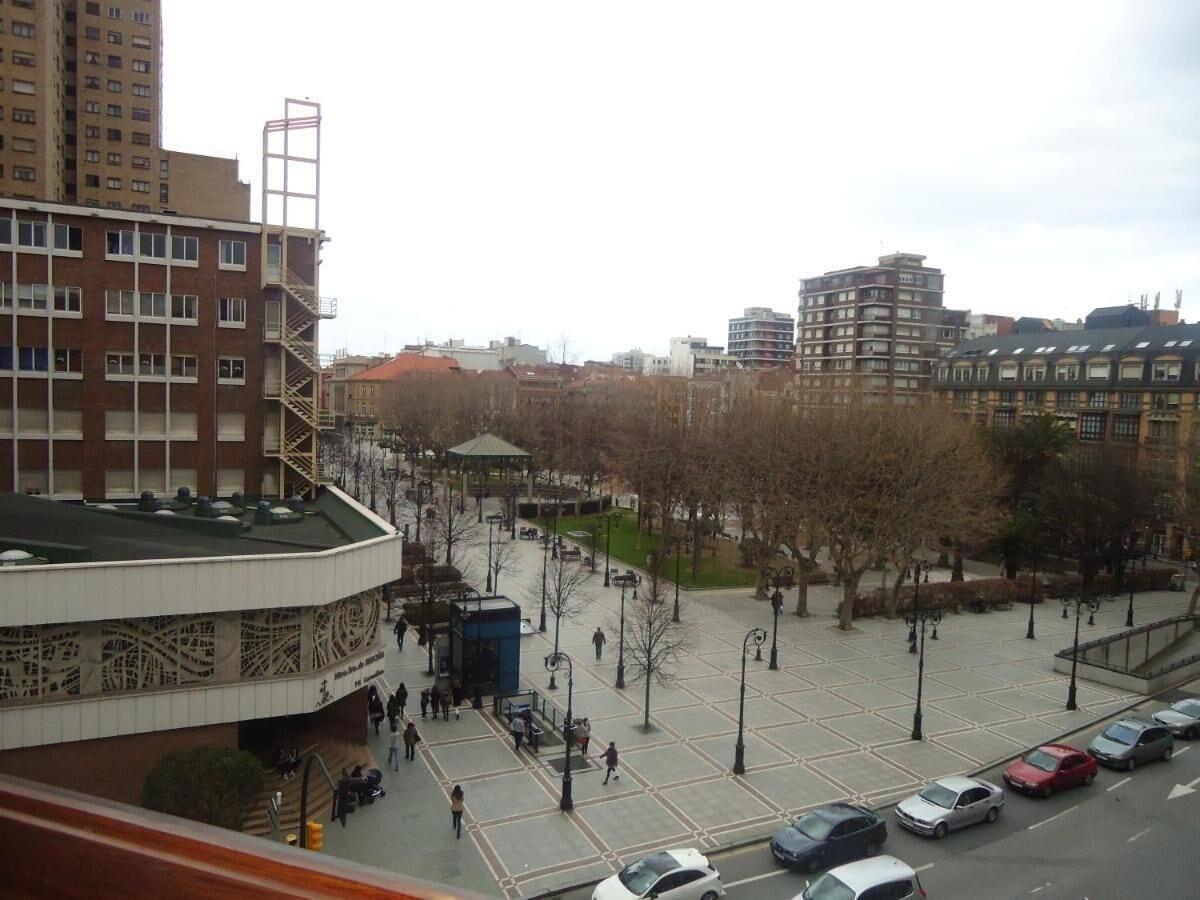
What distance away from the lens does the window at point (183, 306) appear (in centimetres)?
2959

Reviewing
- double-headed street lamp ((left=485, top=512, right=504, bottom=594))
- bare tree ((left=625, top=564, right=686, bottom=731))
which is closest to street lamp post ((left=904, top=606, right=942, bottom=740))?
bare tree ((left=625, top=564, right=686, bottom=731))

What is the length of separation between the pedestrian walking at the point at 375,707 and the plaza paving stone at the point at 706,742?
0.78m

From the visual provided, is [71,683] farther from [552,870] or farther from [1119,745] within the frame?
[1119,745]

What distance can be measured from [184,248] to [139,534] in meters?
12.4

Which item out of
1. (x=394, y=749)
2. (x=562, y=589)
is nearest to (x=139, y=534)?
(x=394, y=749)

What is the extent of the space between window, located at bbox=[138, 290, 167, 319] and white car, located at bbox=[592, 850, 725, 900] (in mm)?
23769

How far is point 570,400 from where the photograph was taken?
86062 mm

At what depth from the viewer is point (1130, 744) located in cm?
2377

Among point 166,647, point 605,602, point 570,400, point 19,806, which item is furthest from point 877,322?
point 19,806

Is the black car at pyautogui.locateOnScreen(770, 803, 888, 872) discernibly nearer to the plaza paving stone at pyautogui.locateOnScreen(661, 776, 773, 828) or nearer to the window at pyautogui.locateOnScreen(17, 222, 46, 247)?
the plaza paving stone at pyautogui.locateOnScreen(661, 776, 773, 828)

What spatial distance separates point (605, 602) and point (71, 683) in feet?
79.5

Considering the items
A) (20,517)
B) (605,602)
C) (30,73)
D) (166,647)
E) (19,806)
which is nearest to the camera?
(19,806)

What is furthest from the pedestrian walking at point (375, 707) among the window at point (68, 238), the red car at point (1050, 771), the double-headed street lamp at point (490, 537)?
the window at point (68, 238)

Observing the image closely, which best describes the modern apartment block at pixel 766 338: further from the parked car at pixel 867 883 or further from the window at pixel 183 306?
the parked car at pixel 867 883
